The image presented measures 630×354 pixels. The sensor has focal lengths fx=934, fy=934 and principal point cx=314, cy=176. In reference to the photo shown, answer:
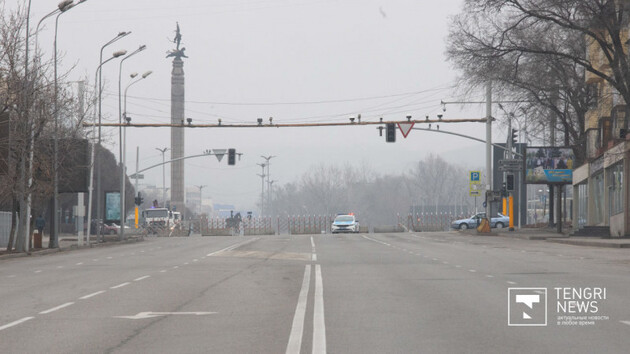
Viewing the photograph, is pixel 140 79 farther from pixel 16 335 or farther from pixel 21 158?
pixel 16 335

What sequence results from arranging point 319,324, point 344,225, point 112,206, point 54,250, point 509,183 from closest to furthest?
point 319,324, point 54,250, point 509,183, point 112,206, point 344,225

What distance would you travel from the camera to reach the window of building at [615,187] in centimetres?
4847

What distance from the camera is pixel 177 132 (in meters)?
126

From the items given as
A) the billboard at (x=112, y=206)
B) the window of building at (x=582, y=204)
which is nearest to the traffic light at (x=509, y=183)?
the window of building at (x=582, y=204)

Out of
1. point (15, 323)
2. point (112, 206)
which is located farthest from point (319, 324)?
point (112, 206)

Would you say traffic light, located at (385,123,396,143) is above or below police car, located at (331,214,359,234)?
above

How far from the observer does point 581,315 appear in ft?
A: 42.0

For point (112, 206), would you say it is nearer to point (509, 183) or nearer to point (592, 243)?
point (509, 183)

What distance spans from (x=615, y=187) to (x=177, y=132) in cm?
8419

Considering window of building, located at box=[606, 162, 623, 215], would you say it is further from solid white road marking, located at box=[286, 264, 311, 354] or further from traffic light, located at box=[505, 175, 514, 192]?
solid white road marking, located at box=[286, 264, 311, 354]

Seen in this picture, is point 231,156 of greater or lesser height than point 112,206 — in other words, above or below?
above

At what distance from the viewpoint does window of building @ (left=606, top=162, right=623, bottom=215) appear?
48.5 meters

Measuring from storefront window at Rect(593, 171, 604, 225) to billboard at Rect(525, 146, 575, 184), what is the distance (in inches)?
86.5

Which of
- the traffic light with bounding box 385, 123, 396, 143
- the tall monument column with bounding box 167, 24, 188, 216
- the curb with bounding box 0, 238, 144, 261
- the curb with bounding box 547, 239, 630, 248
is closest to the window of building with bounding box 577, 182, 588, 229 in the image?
the curb with bounding box 547, 239, 630, 248
